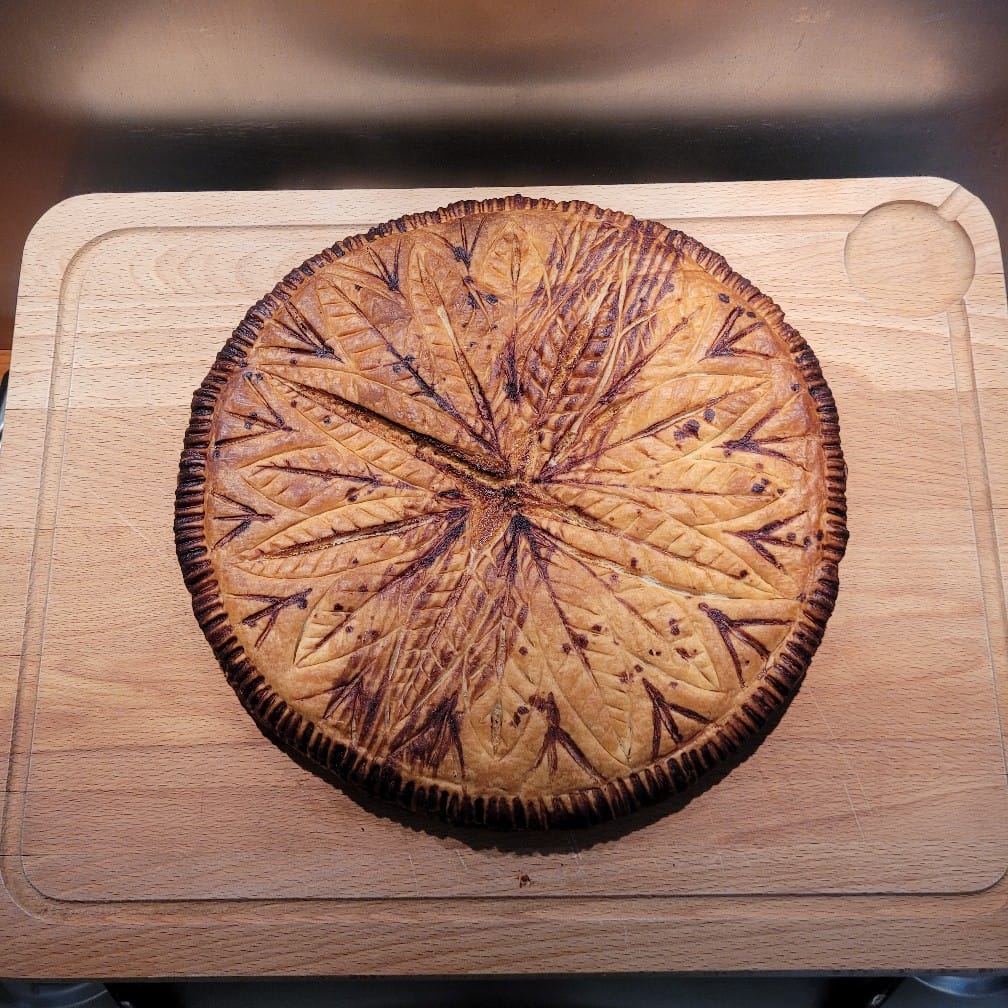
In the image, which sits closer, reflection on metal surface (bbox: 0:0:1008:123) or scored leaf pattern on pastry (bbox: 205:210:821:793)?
scored leaf pattern on pastry (bbox: 205:210:821:793)

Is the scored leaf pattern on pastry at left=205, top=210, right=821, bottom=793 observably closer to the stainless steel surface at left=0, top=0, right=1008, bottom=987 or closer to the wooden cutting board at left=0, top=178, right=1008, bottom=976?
the wooden cutting board at left=0, top=178, right=1008, bottom=976

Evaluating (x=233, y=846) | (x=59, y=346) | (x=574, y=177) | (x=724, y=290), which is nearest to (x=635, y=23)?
(x=574, y=177)

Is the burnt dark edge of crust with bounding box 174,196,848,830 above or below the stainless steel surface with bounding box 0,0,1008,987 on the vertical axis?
below

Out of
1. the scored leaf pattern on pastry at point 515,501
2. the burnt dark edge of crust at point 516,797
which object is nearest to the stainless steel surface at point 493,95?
the scored leaf pattern on pastry at point 515,501

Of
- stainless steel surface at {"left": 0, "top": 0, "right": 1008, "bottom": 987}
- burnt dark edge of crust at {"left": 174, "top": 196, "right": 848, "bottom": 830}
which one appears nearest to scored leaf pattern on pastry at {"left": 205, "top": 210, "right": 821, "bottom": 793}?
burnt dark edge of crust at {"left": 174, "top": 196, "right": 848, "bottom": 830}

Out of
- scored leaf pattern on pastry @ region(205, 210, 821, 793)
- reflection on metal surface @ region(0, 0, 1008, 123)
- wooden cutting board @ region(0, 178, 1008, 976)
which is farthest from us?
reflection on metal surface @ region(0, 0, 1008, 123)

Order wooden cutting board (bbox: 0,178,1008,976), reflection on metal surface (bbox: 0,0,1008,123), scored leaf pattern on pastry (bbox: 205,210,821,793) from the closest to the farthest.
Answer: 1. scored leaf pattern on pastry (bbox: 205,210,821,793)
2. wooden cutting board (bbox: 0,178,1008,976)
3. reflection on metal surface (bbox: 0,0,1008,123)

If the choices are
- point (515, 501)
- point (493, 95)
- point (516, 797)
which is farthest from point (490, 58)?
point (516, 797)
